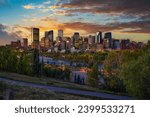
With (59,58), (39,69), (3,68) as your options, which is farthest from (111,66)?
(59,58)

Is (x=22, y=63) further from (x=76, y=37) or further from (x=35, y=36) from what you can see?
(x=76, y=37)

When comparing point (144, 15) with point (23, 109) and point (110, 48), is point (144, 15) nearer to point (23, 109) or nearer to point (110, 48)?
point (110, 48)

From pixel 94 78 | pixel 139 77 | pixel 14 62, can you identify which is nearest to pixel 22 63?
pixel 14 62

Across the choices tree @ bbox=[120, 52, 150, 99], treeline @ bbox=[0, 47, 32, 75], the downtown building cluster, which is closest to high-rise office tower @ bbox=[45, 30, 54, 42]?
the downtown building cluster

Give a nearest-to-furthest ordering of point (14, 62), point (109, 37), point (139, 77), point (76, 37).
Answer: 1. point (139, 77)
2. point (14, 62)
3. point (76, 37)
4. point (109, 37)

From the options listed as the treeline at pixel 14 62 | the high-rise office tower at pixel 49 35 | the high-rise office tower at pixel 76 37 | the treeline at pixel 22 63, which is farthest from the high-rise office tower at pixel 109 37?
the treeline at pixel 14 62

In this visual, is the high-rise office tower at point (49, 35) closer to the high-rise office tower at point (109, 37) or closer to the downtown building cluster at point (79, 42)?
the downtown building cluster at point (79, 42)
